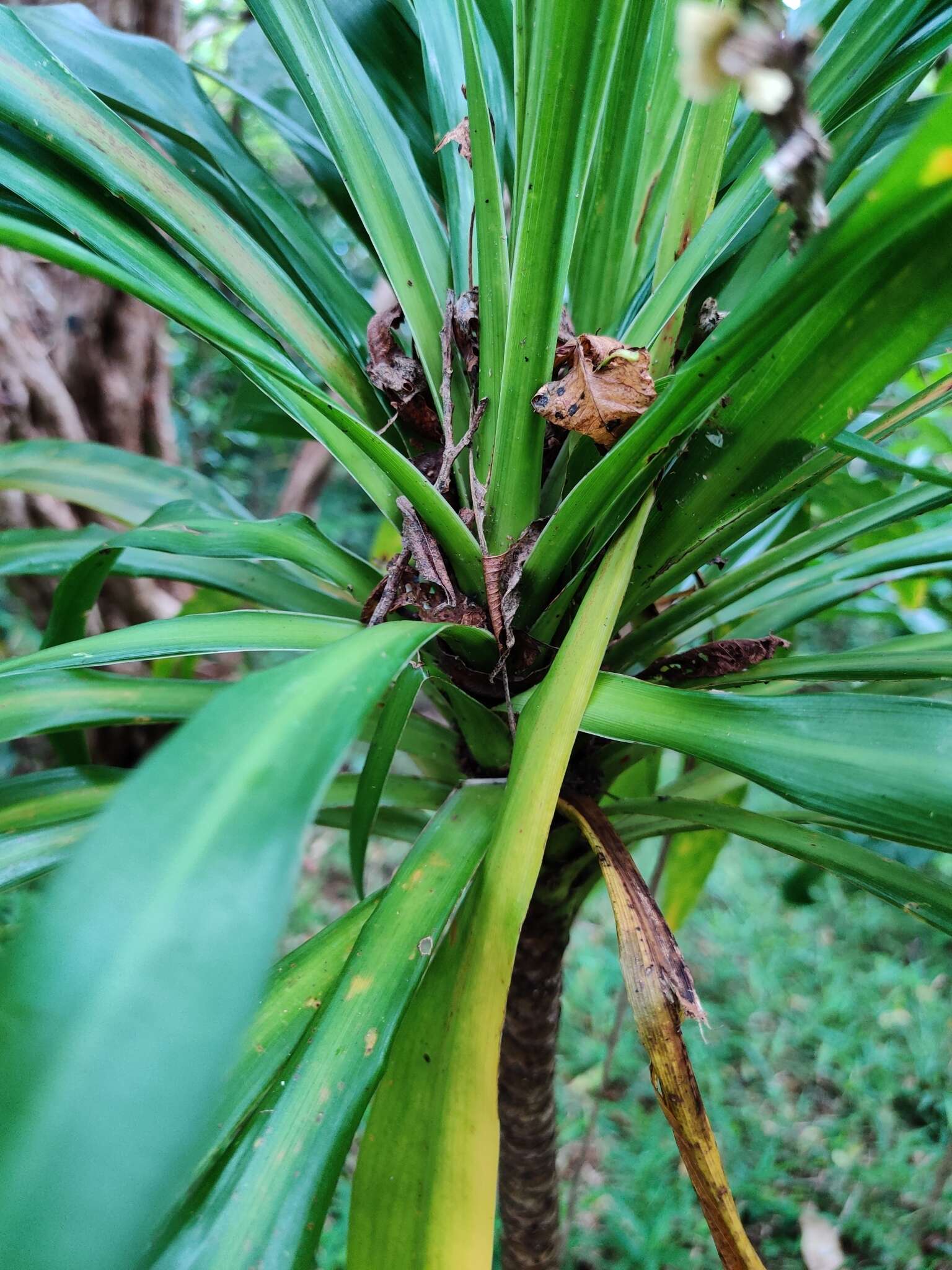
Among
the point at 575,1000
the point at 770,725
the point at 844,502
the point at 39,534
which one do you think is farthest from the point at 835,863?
the point at 575,1000

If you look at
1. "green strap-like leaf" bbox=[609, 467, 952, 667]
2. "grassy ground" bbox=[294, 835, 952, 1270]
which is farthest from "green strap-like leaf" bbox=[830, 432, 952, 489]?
"grassy ground" bbox=[294, 835, 952, 1270]

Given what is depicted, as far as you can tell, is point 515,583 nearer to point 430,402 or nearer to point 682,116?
point 430,402

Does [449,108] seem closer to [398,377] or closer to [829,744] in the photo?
[398,377]

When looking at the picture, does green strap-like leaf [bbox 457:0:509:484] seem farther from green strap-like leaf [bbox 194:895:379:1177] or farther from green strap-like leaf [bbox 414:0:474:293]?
green strap-like leaf [bbox 194:895:379:1177]

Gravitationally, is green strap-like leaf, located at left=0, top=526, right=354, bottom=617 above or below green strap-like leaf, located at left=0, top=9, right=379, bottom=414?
below

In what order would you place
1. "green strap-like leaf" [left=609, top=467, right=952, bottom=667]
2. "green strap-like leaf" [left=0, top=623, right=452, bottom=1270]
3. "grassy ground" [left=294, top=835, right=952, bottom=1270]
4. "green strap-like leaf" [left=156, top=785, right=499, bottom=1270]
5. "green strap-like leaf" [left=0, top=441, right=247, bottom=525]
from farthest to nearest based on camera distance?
"grassy ground" [left=294, top=835, right=952, bottom=1270], "green strap-like leaf" [left=0, top=441, right=247, bottom=525], "green strap-like leaf" [left=609, top=467, right=952, bottom=667], "green strap-like leaf" [left=156, top=785, right=499, bottom=1270], "green strap-like leaf" [left=0, top=623, right=452, bottom=1270]

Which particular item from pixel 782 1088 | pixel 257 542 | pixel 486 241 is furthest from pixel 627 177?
pixel 782 1088
